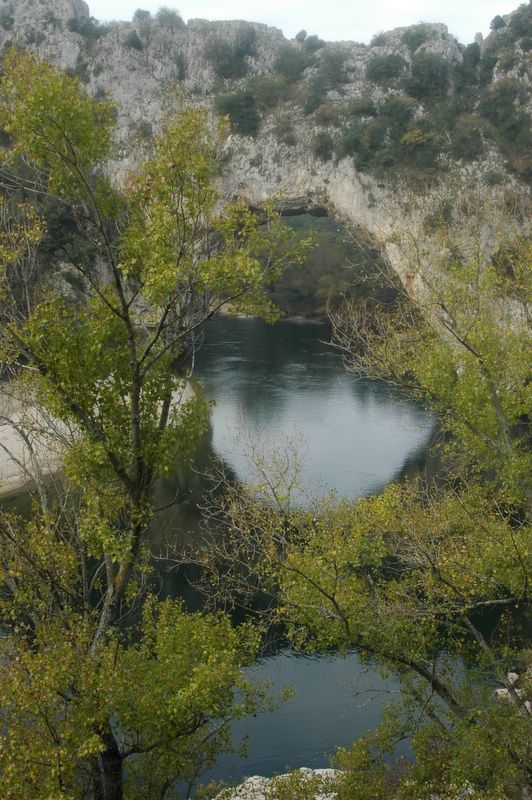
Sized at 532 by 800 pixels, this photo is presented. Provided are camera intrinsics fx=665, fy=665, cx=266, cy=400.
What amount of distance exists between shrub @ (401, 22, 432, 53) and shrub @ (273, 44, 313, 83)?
6.77m

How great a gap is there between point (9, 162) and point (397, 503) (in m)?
8.37

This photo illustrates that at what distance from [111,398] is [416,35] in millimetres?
43382

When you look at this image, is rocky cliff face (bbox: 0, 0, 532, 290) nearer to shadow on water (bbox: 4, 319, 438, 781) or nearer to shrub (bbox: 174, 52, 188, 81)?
→ shrub (bbox: 174, 52, 188, 81)

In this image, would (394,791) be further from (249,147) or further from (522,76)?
(249,147)

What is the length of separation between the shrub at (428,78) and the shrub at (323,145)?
5.64 metres

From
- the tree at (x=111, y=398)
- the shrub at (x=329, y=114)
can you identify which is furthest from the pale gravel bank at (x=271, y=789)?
the shrub at (x=329, y=114)

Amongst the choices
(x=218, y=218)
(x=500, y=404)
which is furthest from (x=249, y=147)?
(x=218, y=218)

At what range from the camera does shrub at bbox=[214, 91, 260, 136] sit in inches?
1768

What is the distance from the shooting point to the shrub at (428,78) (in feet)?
134

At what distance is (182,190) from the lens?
25.1 ft

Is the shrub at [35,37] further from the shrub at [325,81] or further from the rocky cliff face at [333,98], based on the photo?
the shrub at [325,81]

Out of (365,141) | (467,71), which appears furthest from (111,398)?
(467,71)

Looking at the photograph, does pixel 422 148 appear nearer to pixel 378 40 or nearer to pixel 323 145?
pixel 323 145

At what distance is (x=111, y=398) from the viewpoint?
844 cm
